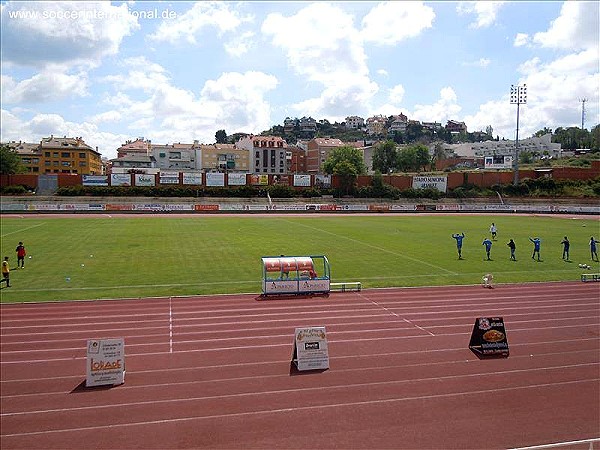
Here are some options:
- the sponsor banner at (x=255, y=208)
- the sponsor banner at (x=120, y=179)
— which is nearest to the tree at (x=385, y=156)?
the sponsor banner at (x=255, y=208)

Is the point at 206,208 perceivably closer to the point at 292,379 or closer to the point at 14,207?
the point at 14,207

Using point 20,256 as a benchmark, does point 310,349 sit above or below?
below

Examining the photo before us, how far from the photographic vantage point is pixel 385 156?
11062 centimetres

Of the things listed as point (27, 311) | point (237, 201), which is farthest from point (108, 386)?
point (237, 201)

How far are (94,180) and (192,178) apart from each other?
1328cm

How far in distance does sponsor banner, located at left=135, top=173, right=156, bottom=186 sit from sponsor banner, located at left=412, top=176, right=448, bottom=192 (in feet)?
132

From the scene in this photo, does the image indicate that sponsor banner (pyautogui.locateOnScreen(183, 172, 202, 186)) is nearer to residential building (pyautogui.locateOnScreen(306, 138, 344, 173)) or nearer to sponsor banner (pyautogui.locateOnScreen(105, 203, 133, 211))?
sponsor banner (pyautogui.locateOnScreen(105, 203, 133, 211))

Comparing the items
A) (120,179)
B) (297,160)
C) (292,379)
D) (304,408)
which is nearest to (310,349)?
(292,379)

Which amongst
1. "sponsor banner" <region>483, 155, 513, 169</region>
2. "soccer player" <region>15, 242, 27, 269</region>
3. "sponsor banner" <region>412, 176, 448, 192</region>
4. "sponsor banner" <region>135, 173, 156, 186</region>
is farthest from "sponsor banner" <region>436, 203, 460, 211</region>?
"soccer player" <region>15, 242, 27, 269</region>

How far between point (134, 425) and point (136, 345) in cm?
464

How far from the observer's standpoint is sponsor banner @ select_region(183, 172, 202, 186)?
72.8 meters

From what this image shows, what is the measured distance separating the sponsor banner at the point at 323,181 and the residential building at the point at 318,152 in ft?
129

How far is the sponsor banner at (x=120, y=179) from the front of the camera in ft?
227

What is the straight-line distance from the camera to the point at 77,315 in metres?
16.4
